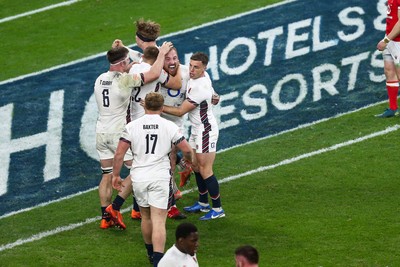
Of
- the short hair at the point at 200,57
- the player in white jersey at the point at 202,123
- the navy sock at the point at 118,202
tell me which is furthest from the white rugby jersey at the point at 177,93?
the navy sock at the point at 118,202

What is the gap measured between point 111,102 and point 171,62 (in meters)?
0.83

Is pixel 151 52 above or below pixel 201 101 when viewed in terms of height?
above

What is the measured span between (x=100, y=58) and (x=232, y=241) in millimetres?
6254

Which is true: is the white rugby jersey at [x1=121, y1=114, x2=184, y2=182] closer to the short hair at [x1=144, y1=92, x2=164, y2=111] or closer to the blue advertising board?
the short hair at [x1=144, y1=92, x2=164, y2=111]

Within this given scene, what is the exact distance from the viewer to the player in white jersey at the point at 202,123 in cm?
1276

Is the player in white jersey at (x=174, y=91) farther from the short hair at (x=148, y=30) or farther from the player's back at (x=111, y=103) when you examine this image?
the player's back at (x=111, y=103)

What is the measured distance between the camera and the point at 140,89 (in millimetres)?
12914

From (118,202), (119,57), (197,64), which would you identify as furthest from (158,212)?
(119,57)

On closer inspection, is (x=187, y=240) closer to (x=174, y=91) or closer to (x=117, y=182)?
(x=117, y=182)

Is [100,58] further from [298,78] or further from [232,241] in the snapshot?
[232,241]

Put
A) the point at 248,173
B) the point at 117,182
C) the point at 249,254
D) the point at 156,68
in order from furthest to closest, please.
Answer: the point at 248,173 → the point at 156,68 → the point at 117,182 → the point at 249,254

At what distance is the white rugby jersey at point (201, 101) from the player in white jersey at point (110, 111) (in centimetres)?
53

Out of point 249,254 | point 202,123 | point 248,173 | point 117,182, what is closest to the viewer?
point 249,254

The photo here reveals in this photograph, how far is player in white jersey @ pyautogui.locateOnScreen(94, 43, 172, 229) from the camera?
1281cm
